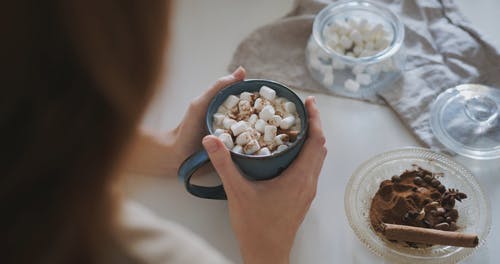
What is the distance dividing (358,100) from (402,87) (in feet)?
0.24

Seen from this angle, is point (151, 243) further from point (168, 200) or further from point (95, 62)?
point (168, 200)

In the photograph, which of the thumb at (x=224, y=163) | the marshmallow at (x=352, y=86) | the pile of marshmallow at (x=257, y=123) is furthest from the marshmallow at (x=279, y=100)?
the marshmallow at (x=352, y=86)

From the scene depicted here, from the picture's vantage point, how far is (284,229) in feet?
2.65

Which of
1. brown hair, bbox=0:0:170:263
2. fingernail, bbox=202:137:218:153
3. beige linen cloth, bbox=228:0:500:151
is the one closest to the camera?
brown hair, bbox=0:0:170:263

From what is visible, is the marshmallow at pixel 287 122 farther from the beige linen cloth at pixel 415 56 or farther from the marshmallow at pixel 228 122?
the beige linen cloth at pixel 415 56

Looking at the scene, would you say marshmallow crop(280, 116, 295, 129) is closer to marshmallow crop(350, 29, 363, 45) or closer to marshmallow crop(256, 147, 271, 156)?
marshmallow crop(256, 147, 271, 156)

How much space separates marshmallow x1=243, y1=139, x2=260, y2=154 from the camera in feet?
2.52

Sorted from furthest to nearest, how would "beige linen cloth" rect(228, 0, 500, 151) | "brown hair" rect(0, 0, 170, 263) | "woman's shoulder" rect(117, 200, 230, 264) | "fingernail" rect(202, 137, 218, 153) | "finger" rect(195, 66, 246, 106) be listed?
"beige linen cloth" rect(228, 0, 500, 151)
"finger" rect(195, 66, 246, 106)
"fingernail" rect(202, 137, 218, 153)
"woman's shoulder" rect(117, 200, 230, 264)
"brown hair" rect(0, 0, 170, 263)

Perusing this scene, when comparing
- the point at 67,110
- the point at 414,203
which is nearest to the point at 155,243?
the point at 67,110

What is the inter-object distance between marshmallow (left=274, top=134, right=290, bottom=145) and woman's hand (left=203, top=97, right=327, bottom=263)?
4 cm

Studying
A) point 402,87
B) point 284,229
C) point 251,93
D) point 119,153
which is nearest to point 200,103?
point 251,93

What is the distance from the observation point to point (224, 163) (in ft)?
2.52

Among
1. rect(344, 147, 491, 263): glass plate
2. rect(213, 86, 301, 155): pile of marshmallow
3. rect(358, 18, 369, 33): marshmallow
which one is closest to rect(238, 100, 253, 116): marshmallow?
rect(213, 86, 301, 155): pile of marshmallow

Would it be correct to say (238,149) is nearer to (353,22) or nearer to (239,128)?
(239,128)
